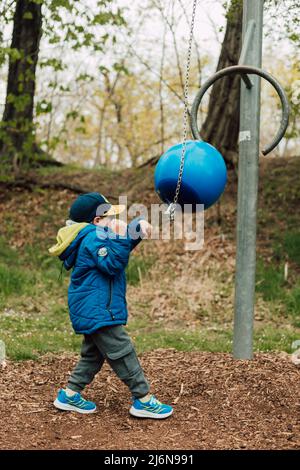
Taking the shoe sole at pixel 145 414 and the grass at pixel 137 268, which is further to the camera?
the grass at pixel 137 268

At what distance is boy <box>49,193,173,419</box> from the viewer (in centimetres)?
380

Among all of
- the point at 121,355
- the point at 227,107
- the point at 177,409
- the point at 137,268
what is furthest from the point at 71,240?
the point at 227,107

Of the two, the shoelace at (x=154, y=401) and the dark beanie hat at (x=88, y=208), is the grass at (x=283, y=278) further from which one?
the dark beanie hat at (x=88, y=208)

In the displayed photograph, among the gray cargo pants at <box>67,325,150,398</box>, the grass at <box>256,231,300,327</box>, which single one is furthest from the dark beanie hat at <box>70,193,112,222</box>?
the grass at <box>256,231,300,327</box>

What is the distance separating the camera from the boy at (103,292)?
380 cm

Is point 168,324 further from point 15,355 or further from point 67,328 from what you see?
point 15,355

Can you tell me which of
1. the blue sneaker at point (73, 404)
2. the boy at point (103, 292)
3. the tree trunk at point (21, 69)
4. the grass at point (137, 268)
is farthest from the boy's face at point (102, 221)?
the tree trunk at point (21, 69)

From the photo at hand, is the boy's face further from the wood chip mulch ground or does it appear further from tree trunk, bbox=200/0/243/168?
tree trunk, bbox=200/0/243/168

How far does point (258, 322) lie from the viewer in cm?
737

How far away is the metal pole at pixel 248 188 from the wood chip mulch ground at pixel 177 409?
0.33 m

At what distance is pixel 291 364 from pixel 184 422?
1.35 meters

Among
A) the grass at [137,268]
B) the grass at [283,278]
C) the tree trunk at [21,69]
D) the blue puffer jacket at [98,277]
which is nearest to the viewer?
the blue puffer jacket at [98,277]

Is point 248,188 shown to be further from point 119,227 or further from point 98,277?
point 98,277
